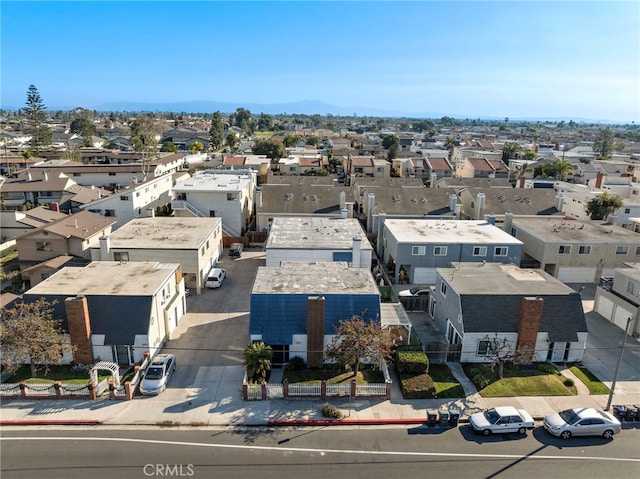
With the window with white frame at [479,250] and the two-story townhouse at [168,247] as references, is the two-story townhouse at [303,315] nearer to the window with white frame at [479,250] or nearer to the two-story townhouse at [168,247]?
the two-story townhouse at [168,247]

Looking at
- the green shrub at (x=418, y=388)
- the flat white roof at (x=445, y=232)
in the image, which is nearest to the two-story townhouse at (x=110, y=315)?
the green shrub at (x=418, y=388)

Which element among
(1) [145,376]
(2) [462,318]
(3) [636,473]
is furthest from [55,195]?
(3) [636,473]

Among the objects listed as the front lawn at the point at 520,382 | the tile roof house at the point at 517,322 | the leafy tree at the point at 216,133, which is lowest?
the front lawn at the point at 520,382

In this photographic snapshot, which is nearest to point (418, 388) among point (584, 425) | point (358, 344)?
point (358, 344)

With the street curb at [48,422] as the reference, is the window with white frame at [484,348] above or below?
above

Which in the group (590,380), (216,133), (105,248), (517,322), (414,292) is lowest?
(590,380)

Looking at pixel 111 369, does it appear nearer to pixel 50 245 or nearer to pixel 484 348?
pixel 50 245

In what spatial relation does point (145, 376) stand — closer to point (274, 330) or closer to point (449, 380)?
point (274, 330)
